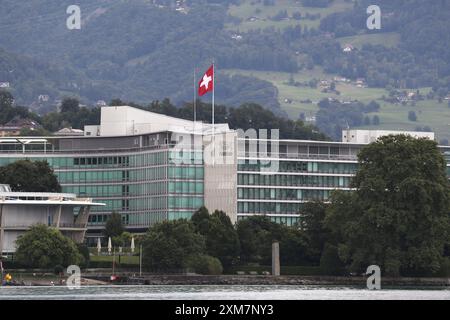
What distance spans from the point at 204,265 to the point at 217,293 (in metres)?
38.4

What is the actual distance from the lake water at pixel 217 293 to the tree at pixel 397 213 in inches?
579

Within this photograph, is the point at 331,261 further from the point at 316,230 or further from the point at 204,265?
the point at 204,265

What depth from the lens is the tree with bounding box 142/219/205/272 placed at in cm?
18462

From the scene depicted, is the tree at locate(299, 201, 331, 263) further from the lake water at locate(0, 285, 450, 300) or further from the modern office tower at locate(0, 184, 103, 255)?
the modern office tower at locate(0, 184, 103, 255)

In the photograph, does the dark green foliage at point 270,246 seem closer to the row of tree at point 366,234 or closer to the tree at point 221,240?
the row of tree at point 366,234

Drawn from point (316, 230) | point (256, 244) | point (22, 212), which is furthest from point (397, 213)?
point (22, 212)

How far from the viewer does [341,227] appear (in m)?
189

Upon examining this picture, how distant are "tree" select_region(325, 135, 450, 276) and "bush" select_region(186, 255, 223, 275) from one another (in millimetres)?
13300

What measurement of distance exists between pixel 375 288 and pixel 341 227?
19.2m

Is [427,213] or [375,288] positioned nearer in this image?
[375,288]

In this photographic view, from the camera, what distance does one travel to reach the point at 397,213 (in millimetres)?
185250
